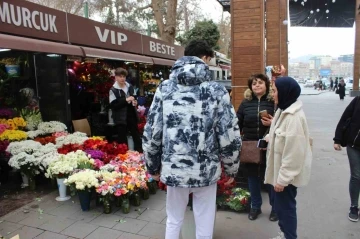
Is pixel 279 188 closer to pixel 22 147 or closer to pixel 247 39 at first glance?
pixel 247 39

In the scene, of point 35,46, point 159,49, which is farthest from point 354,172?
point 159,49

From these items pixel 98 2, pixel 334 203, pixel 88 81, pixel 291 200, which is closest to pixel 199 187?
pixel 291 200

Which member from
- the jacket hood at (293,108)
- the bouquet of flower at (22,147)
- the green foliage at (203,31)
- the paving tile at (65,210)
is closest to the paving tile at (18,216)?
the paving tile at (65,210)

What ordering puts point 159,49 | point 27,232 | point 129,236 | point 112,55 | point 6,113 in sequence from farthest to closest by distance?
point 159,49, point 112,55, point 6,113, point 27,232, point 129,236

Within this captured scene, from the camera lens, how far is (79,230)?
3287 millimetres

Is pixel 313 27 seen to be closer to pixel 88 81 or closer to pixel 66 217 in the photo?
pixel 88 81

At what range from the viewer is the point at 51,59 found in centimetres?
648

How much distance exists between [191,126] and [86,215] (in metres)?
2.26

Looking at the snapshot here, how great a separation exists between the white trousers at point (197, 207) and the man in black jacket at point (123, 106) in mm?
3264

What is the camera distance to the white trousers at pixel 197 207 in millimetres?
2219

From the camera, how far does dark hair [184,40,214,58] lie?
219cm

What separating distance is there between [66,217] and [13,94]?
350 cm

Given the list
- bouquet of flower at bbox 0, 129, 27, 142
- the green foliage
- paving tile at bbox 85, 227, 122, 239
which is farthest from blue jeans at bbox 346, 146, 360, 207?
the green foliage

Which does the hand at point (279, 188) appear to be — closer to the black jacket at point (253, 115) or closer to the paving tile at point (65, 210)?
the black jacket at point (253, 115)
